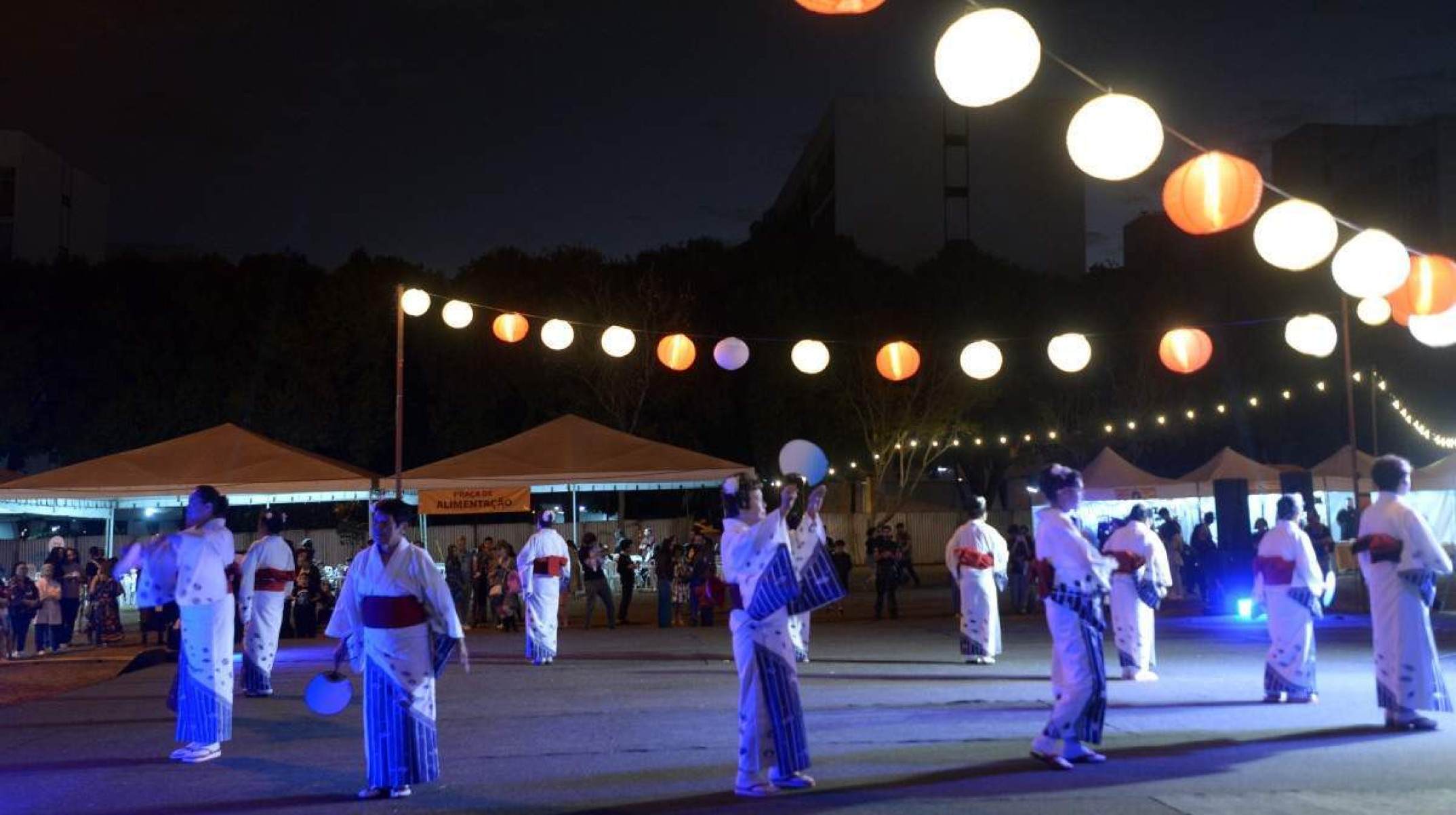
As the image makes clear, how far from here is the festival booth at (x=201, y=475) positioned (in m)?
19.9

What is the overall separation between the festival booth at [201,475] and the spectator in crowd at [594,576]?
386 centimetres

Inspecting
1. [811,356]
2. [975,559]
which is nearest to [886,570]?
[811,356]

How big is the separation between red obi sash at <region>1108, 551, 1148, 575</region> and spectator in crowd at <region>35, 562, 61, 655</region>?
50.6ft

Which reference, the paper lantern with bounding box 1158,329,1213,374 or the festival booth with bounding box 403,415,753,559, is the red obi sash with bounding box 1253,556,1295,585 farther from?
the festival booth with bounding box 403,415,753,559

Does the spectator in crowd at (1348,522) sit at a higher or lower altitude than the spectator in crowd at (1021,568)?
higher

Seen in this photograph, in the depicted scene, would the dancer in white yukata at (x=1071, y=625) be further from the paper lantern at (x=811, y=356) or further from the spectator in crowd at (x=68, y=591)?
the spectator in crowd at (x=68, y=591)

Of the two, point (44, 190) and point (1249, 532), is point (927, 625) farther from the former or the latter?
point (44, 190)

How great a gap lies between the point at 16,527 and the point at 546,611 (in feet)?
94.3

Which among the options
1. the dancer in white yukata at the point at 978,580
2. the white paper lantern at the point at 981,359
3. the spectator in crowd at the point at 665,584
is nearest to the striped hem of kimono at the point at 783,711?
the dancer in white yukata at the point at 978,580

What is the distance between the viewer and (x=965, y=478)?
4416cm

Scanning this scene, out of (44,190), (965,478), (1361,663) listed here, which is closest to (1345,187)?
(965,478)

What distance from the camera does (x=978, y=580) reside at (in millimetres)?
14289

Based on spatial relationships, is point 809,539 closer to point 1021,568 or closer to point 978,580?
point 978,580

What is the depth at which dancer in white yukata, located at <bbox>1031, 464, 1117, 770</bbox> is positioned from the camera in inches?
Answer: 304
